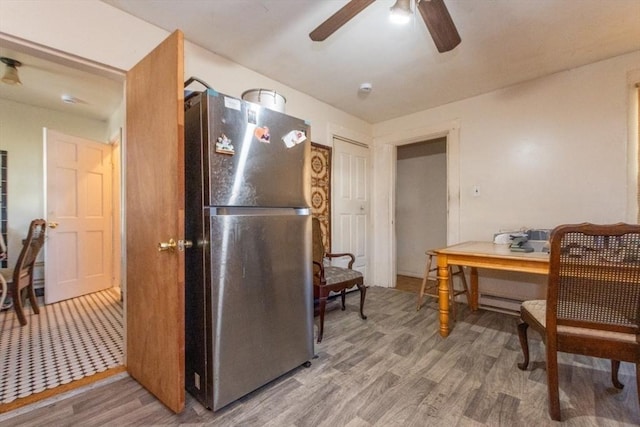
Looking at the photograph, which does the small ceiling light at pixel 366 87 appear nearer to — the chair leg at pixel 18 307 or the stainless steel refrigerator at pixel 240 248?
the stainless steel refrigerator at pixel 240 248

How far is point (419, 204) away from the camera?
4.66 m

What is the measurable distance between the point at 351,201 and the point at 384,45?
75.6 inches

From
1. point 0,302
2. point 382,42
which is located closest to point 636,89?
point 382,42

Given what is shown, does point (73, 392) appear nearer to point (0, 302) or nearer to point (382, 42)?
point (0, 302)

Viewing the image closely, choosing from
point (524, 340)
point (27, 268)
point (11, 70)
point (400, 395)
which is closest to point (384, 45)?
point (524, 340)

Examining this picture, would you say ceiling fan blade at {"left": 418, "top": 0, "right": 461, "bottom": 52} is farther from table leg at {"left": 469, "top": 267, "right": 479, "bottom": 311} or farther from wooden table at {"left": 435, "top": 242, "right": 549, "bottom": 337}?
table leg at {"left": 469, "top": 267, "right": 479, "bottom": 311}

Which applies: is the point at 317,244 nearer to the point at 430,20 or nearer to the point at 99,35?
the point at 430,20

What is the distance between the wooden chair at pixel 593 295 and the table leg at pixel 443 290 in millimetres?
890

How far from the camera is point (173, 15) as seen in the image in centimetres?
185

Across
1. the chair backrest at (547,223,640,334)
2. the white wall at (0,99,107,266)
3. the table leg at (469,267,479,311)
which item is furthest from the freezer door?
the white wall at (0,99,107,266)

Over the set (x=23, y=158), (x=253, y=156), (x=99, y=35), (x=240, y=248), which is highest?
(x=99, y=35)

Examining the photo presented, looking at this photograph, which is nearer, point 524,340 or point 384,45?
point 524,340

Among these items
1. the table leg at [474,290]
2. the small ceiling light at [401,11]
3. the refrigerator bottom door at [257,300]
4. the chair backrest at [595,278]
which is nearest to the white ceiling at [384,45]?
the small ceiling light at [401,11]

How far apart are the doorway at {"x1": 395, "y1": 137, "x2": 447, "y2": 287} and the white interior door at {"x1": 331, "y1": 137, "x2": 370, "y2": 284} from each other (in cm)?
106
